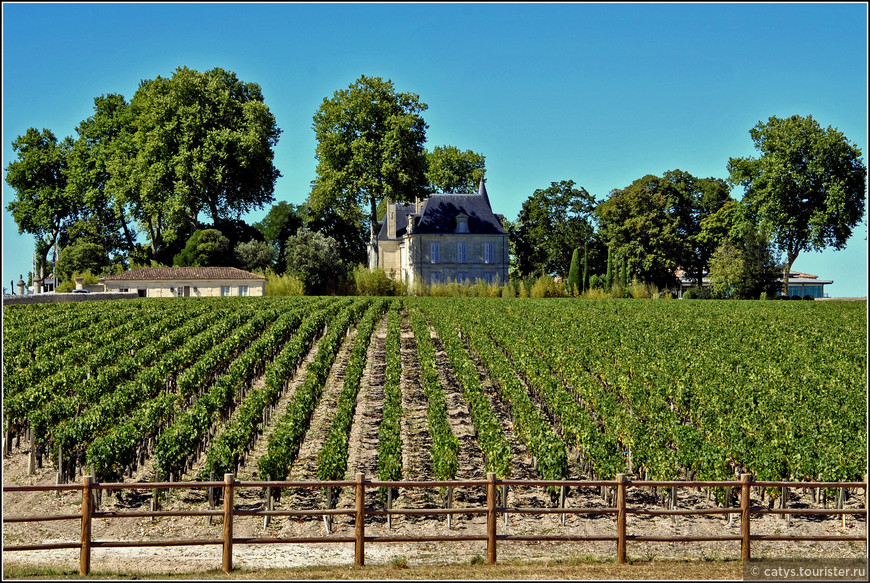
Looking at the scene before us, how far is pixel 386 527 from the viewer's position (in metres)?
12.8

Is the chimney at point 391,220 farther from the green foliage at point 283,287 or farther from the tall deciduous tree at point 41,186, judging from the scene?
the tall deciduous tree at point 41,186

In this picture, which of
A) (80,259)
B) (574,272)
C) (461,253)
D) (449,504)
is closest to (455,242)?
(461,253)

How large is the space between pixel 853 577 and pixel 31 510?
1218 cm

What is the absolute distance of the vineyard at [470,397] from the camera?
14492mm

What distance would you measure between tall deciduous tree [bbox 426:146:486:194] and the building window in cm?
1089

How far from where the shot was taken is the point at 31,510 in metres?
13.6

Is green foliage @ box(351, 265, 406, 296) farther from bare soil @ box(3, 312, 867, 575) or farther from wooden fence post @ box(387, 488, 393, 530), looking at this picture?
wooden fence post @ box(387, 488, 393, 530)

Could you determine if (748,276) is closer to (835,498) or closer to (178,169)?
(178,169)

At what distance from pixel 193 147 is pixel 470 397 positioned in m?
47.4

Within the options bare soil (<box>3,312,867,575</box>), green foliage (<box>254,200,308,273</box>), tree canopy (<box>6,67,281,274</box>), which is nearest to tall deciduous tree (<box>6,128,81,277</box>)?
tree canopy (<box>6,67,281,274</box>)

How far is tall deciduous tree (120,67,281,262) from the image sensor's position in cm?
5962

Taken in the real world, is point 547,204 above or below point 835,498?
above

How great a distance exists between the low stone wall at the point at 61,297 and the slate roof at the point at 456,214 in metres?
23.8

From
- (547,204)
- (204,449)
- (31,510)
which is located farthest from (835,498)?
(547,204)
